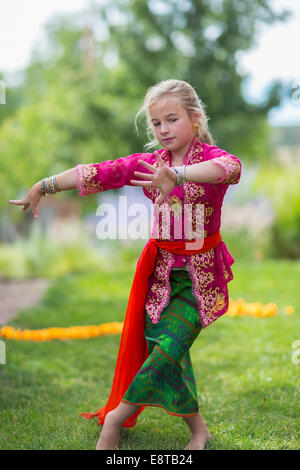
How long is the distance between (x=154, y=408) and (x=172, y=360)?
903 mm

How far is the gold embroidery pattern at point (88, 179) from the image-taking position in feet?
8.86

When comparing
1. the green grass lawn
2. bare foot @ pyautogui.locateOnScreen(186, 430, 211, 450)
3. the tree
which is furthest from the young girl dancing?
the tree

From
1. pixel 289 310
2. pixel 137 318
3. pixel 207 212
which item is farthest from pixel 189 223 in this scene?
pixel 289 310

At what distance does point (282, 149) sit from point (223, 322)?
1092 inches

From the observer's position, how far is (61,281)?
867 centimetres

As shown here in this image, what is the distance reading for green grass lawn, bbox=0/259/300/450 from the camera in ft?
9.41

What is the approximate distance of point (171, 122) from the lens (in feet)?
8.59

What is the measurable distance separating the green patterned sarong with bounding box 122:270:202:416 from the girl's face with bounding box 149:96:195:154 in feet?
2.13

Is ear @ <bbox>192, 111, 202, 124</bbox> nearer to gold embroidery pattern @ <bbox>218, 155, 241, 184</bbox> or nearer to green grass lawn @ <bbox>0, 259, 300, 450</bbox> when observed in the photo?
gold embroidery pattern @ <bbox>218, 155, 241, 184</bbox>

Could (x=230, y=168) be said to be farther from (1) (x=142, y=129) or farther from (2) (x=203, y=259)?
(1) (x=142, y=129)

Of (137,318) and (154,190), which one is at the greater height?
(154,190)
